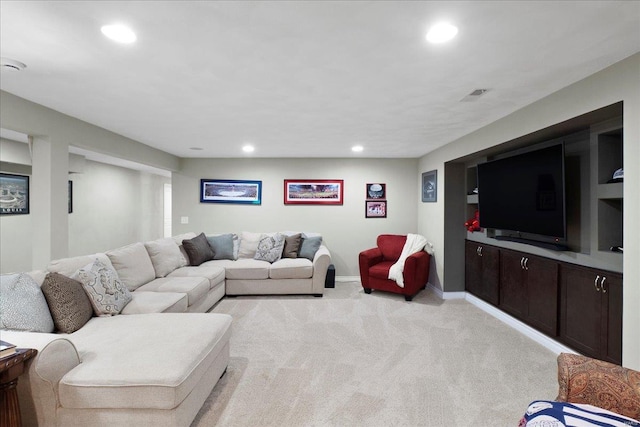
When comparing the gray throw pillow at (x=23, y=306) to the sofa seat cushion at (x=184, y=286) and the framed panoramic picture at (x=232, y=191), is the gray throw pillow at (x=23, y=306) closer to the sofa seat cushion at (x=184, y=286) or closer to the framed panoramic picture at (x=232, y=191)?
the sofa seat cushion at (x=184, y=286)

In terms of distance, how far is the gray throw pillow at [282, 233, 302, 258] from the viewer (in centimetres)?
528

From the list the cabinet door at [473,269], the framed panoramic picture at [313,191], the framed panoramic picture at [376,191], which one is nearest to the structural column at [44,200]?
the framed panoramic picture at [313,191]

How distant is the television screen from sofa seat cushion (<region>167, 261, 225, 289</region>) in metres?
3.55

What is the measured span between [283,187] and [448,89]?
12.8ft

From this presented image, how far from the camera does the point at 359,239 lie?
595 cm

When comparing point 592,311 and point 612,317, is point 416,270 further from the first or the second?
point 612,317

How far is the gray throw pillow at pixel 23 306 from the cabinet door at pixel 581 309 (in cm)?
403

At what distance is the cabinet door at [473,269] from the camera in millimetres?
4375

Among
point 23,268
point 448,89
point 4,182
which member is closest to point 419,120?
point 448,89

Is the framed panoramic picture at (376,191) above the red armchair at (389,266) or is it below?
above

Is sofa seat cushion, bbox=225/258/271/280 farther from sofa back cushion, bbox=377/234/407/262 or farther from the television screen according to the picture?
the television screen

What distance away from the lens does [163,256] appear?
4.11 metres

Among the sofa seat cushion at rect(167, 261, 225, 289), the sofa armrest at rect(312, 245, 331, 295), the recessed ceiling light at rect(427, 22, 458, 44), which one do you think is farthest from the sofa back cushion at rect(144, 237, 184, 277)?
the recessed ceiling light at rect(427, 22, 458, 44)

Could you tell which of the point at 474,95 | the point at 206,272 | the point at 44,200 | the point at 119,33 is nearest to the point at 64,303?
the point at 44,200
